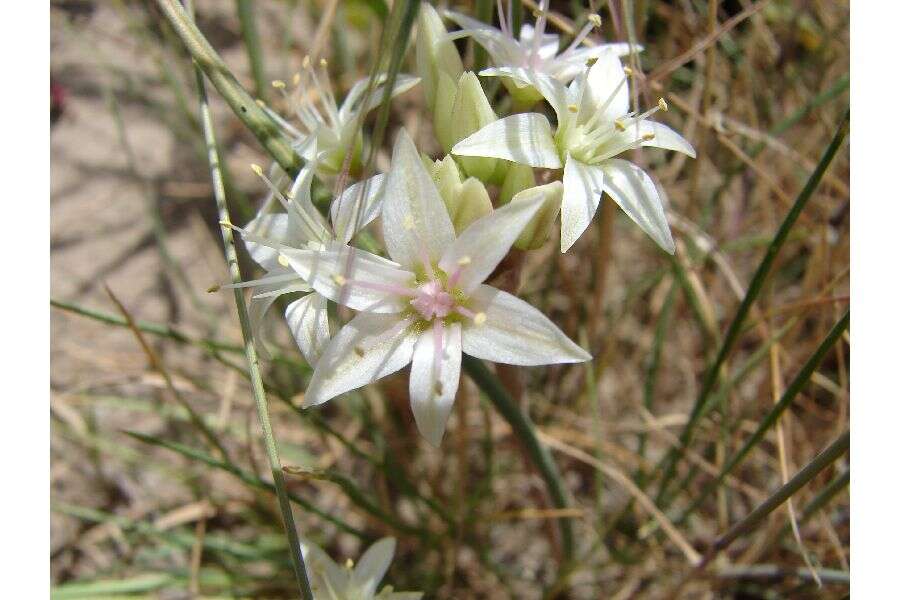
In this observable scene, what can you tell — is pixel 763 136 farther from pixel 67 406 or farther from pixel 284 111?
pixel 67 406

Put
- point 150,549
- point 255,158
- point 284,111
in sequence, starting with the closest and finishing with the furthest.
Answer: point 150,549 < point 284,111 < point 255,158

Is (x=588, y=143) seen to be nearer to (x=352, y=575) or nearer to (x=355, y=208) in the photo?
(x=355, y=208)

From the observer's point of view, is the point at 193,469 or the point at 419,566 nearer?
the point at 419,566

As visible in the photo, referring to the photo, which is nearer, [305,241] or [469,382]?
[305,241]

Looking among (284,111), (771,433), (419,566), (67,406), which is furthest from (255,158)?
(771,433)

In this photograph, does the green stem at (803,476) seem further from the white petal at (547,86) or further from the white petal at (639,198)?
the white petal at (547,86)

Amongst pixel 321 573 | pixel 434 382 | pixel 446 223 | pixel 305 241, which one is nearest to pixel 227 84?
pixel 305 241

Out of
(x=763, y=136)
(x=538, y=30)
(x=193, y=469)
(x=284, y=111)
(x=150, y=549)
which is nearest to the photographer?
(x=538, y=30)
